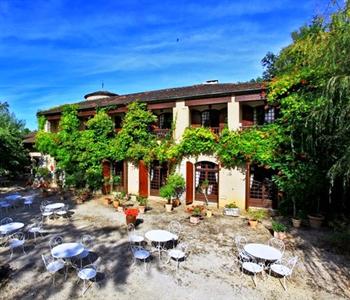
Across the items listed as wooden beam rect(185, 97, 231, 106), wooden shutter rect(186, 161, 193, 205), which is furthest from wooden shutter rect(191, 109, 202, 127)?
wooden shutter rect(186, 161, 193, 205)

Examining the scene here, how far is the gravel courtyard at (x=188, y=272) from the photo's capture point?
7.21m

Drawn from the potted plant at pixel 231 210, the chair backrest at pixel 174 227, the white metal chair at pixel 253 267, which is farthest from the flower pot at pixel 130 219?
the white metal chair at pixel 253 267

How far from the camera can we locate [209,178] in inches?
645

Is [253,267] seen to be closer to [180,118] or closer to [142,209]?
[142,209]

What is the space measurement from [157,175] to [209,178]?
11.8 feet

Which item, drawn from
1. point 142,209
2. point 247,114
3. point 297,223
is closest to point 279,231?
point 297,223

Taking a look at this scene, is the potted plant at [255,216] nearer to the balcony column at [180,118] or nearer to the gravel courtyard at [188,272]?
the gravel courtyard at [188,272]

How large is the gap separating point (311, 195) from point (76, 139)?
1551cm

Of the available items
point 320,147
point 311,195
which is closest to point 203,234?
point 311,195

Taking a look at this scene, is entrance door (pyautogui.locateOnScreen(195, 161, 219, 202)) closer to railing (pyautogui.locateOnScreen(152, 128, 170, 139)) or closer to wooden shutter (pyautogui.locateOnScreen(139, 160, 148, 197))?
railing (pyautogui.locateOnScreen(152, 128, 170, 139))

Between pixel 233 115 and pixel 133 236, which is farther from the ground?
pixel 233 115

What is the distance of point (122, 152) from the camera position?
18641 mm

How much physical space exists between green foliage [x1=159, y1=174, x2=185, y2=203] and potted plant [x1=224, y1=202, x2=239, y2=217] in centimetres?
300

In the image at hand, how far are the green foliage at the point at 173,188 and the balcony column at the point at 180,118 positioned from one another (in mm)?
2455
